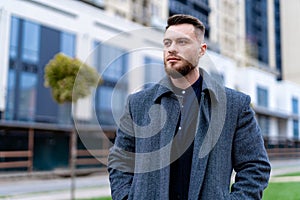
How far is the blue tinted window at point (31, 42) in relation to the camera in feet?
45.2

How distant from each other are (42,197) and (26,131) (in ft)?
20.7

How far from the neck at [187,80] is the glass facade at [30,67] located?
12455 mm

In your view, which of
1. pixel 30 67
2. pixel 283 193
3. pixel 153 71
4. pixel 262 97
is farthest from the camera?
pixel 262 97

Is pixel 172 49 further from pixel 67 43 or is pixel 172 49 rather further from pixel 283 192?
pixel 67 43

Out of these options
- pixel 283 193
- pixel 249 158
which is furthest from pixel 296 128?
pixel 249 158

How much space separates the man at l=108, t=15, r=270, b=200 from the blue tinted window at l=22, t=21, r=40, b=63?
13124 mm

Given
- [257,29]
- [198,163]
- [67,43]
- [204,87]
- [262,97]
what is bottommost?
[198,163]

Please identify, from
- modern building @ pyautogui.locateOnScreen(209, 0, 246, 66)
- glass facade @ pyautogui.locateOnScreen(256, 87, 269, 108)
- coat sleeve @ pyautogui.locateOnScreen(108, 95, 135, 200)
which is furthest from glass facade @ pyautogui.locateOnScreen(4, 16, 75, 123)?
glass facade @ pyautogui.locateOnScreen(256, 87, 269, 108)

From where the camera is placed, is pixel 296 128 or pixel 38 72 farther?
pixel 296 128

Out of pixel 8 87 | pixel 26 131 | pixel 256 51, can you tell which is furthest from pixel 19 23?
pixel 256 51

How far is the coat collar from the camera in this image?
1.33 metres

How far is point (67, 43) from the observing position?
15.3 m

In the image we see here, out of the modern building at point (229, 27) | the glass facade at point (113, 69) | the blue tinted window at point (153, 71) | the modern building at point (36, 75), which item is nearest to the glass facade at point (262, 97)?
the modern building at point (229, 27)

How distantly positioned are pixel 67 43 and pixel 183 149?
14.6 meters
